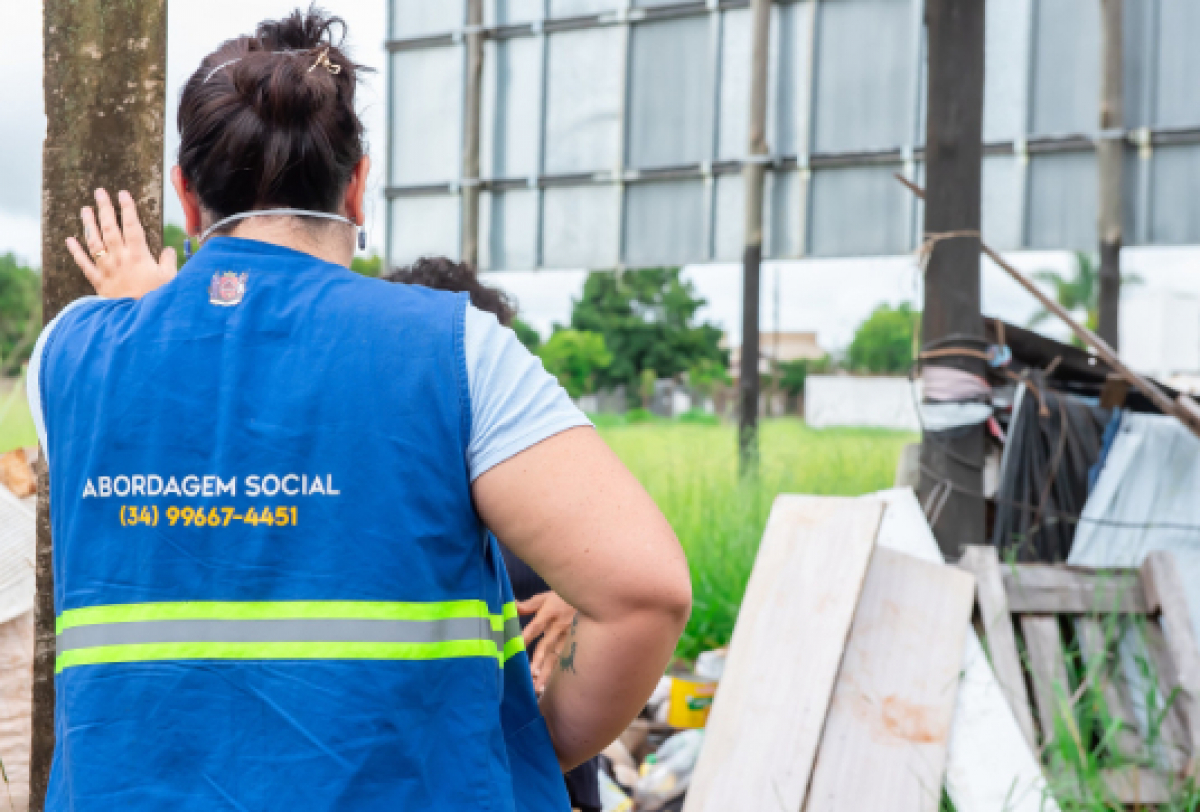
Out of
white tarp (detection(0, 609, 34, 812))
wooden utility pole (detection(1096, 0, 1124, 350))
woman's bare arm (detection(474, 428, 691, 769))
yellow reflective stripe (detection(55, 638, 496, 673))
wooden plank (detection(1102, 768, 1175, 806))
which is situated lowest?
wooden plank (detection(1102, 768, 1175, 806))

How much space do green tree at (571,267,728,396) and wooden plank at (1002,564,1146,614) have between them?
151 ft

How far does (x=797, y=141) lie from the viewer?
22.5 feet

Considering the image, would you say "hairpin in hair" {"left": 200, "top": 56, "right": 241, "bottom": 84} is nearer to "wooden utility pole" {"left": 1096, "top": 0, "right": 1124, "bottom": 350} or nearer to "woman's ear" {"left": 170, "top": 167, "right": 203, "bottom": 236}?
"woman's ear" {"left": 170, "top": 167, "right": 203, "bottom": 236}

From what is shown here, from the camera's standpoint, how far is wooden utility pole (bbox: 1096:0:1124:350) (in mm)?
5863

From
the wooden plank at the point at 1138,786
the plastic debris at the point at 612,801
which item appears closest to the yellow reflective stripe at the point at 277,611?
the plastic debris at the point at 612,801

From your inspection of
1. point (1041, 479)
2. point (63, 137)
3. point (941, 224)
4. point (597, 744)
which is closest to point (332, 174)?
point (597, 744)

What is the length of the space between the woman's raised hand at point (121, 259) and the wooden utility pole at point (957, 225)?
3.18 m

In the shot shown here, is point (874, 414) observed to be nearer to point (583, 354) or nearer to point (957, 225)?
point (957, 225)

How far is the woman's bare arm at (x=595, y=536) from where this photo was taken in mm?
1113

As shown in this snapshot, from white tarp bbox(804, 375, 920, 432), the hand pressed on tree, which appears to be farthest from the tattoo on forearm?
white tarp bbox(804, 375, 920, 432)

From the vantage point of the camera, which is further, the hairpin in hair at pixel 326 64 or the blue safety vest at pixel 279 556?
the hairpin in hair at pixel 326 64

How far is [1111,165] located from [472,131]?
13.3 ft

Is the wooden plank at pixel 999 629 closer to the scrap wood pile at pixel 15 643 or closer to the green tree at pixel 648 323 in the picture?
the scrap wood pile at pixel 15 643

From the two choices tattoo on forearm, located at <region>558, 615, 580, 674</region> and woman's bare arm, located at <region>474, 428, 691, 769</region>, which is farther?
tattoo on forearm, located at <region>558, 615, 580, 674</region>
